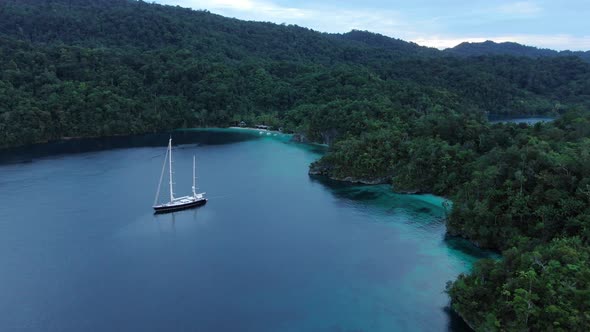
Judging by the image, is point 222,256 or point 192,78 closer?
point 222,256

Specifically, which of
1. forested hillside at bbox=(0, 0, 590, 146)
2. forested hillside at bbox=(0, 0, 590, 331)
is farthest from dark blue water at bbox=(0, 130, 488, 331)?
forested hillside at bbox=(0, 0, 590, 146)

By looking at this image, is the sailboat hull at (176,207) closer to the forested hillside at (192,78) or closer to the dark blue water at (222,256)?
the dark blue water at (222,256)

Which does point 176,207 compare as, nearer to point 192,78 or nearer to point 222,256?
point 222,256

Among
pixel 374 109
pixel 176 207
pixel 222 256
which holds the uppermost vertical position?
pixel 374 109

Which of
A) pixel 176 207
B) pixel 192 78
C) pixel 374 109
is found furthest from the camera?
pixel 192 78

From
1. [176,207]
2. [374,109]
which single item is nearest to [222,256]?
[176,207]

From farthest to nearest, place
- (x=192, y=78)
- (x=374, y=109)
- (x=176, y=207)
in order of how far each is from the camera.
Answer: (x=192, y=78)
(x=374, y=109)
(x=176, y=207)

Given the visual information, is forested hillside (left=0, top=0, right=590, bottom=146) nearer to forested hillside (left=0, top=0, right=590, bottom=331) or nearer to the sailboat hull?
forested hillside (left=0, top=0, right=590, bottom=331)

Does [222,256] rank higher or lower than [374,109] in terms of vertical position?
lower
